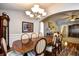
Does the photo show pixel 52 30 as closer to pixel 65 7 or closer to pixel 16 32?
pixel 65 7

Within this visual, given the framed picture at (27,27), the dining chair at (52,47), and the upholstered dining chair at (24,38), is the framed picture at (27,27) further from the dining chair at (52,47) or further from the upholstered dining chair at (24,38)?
the dining chair at (52,47)

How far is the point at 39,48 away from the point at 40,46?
0.03 meters

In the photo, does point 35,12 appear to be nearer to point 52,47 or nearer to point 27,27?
point 27,27

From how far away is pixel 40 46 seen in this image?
1.81m

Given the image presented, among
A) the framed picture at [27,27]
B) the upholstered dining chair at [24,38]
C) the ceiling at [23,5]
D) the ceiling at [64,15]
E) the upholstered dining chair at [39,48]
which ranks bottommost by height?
the upholstered dining chair at [39,48]

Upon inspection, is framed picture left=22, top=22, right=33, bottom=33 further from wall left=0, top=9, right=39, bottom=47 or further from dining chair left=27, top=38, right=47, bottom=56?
dining chair left=27, top=38, right=47, bottom=56

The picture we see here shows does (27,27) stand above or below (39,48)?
above

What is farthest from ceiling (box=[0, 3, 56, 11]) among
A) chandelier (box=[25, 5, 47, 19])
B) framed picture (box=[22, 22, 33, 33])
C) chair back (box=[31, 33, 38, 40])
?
chair back (box=[31, 33, 38, 40])

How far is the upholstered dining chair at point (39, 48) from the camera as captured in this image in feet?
5.91

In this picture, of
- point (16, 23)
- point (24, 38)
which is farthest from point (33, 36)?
point (16, 23)

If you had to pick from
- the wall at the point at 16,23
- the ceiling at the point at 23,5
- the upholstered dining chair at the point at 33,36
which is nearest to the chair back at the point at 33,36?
the upholstered dining chair at the point at 33,36

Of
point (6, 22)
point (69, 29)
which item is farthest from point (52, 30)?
point (6, 22)

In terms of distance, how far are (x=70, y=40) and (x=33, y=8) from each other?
630mm

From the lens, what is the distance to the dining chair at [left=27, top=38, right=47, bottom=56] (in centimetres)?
180
